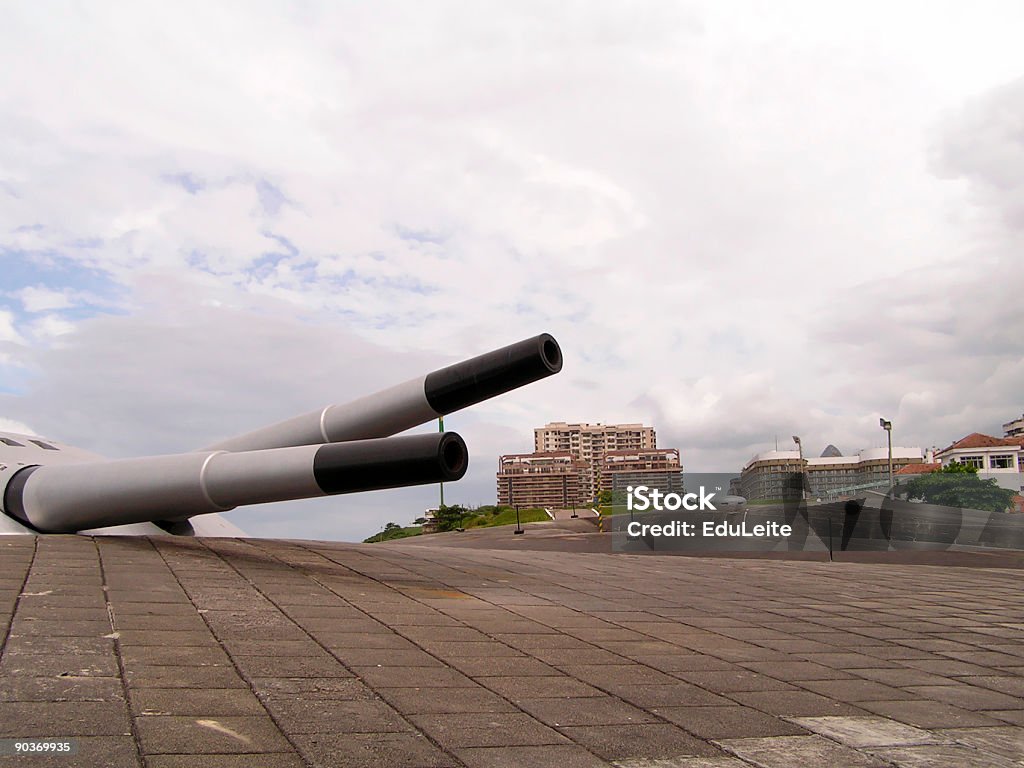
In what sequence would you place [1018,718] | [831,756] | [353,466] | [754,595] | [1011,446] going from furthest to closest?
[1011,446], [754,595], [353,466], [1018,718], [831,756]

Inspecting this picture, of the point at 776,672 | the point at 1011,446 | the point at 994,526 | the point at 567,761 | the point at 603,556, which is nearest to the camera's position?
the point at 567,761

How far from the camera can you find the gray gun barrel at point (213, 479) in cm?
766

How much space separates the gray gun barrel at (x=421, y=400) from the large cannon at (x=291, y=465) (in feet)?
0.04

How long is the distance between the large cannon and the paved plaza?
0.57 metres

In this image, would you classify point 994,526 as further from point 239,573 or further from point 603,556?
point 239,573

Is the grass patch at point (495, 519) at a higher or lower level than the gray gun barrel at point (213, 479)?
lower

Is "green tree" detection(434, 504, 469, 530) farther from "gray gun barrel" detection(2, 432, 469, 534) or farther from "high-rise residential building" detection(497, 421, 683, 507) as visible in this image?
"high-rise residential building" detection(497, 421, 683, 507)

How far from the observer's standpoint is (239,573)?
27.0ft

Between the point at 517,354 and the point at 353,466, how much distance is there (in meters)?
2.11

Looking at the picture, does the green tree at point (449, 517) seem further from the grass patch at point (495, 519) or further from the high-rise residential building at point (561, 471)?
the high-rise residential building at point (561, 471)

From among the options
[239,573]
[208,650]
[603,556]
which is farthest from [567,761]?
[603,556]

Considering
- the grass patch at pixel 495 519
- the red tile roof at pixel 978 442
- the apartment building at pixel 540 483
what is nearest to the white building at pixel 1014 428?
the red tile roof at pixel 978 442

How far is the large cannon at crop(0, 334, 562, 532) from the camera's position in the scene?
7754mm

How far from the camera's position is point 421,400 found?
9758 millimetres
